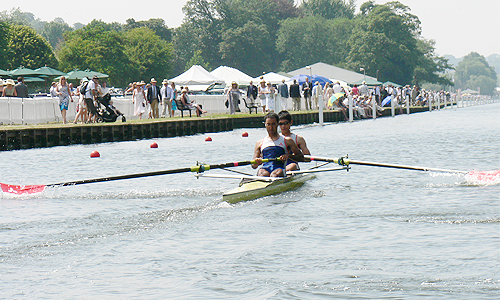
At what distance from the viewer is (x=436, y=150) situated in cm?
2425

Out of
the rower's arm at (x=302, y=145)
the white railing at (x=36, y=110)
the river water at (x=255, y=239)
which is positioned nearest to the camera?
the river water at (x=255, y=239)

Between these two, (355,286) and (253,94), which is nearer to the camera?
(355,286)

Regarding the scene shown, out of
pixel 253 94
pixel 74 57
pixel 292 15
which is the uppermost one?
pixel 292 15

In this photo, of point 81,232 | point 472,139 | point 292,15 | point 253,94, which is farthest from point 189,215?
point 292,15

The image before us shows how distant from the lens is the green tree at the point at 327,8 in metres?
174

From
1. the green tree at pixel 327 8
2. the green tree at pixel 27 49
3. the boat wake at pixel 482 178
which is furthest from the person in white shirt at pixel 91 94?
the green tree at pixel 327 8

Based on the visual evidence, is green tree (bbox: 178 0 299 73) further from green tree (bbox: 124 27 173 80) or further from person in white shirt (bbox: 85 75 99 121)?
person in white shirt (bbox: 85 75 99 121)

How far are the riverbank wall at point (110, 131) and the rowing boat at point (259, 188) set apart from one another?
14.0m

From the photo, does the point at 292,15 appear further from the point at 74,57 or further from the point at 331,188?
the point at 331,188

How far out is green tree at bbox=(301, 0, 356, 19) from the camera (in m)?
174

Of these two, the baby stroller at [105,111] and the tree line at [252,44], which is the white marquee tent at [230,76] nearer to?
the baby stroller at [105,111]

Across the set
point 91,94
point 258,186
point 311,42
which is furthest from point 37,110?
point 311,42

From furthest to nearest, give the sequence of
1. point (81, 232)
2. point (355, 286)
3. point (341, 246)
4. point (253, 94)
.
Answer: point (253, 94), point (81, 232), point (341, 246), point (355, 286)

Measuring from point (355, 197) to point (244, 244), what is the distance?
15.5ft
